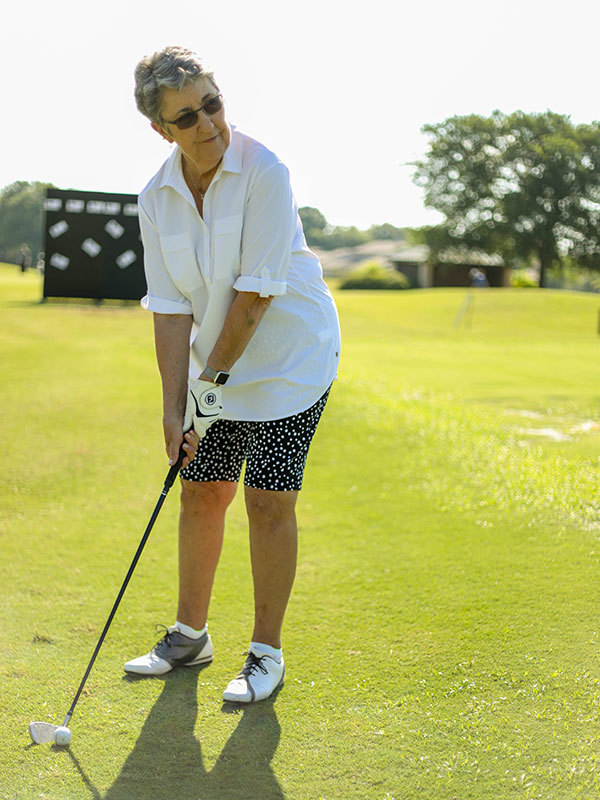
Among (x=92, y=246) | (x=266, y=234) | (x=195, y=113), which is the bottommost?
(x=266, y=234)

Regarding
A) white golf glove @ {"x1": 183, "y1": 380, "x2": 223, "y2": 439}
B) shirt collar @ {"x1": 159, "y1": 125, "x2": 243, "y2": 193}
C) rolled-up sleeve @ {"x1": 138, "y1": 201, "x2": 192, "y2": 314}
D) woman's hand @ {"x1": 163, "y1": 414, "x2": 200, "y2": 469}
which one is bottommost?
woman's hand @ {"x1": 163, "y1": 414, "x2": 200, "y2": 469}

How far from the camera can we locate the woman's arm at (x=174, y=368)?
2.49 metres

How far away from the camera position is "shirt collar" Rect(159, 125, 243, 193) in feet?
7.55

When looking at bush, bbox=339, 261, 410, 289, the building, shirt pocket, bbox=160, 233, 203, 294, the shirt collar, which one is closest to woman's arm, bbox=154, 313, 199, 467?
shirt pocket, bbox=160, 233, 203, 294

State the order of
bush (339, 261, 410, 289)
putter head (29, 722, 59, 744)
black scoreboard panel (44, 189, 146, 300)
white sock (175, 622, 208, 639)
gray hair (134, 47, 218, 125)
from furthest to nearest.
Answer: bush (339, 261, 410, 289), black scoreboard panel (44, 189, 146, 300), white sock (175, 622, 208, 639), gray hair (134, 47, 218, 125), putter head (29, 722, 59, 744)

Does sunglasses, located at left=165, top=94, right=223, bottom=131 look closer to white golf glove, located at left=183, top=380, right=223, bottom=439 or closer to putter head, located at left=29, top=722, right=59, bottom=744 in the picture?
white golf glove, located at left=183, top=380, right=223, bottom=439

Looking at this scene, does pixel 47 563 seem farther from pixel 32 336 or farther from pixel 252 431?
pixel 32 336

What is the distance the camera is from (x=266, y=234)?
2.31m

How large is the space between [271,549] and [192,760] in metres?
0.61

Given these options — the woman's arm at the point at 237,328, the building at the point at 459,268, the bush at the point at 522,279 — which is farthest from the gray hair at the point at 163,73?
the building at the point at 459,268

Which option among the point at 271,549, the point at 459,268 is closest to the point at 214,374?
the point at 271,549

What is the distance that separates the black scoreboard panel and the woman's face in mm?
13652

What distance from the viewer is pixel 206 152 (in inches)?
90.7

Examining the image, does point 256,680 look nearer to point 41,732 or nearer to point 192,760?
point 192,760
